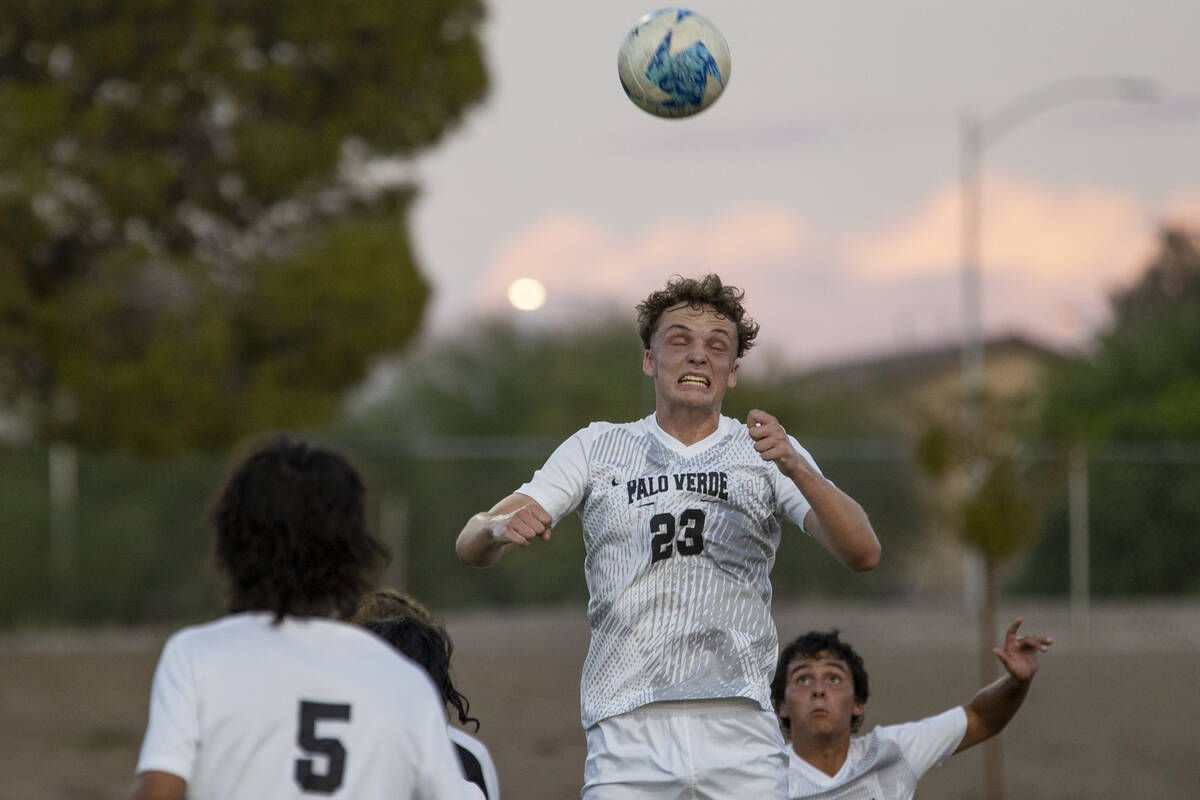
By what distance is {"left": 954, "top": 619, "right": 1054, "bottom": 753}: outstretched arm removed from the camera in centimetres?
444

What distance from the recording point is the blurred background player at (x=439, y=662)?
402cm

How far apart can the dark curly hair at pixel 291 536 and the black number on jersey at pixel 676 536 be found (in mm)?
1284

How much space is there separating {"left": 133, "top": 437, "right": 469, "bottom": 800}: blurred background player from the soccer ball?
106 inches

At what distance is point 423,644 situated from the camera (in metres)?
4.14

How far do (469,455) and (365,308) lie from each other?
2.41 meters

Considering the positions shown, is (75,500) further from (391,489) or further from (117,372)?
(391,489)

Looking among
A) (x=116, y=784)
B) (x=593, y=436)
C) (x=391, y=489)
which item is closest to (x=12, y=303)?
(x=391, y=489)

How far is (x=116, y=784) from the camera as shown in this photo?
1056 centimetres

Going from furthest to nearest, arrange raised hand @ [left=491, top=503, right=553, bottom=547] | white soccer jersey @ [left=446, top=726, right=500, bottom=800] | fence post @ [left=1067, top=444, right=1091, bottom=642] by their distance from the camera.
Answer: fence post @ [left=1067, top=444, right=1091, bottom=642] → white soccer jersey @ [left=446, top=726, right=500, bottom=800] → raised hand @ [left=491, top=503, right=553, bottom=547]

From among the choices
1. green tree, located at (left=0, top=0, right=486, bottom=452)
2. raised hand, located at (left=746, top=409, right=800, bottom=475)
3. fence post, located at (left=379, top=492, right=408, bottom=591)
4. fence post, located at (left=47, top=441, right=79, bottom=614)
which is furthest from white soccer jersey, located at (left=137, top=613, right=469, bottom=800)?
fence post, located at (left=379, top=492, right=408, bottom=591)

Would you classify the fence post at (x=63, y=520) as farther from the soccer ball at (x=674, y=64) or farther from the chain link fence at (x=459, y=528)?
the soccer ball at (x=674, y=64)

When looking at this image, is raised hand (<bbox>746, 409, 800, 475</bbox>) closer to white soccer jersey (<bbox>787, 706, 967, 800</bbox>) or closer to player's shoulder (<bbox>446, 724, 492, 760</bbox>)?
player's shoulder (<bbox>446, 724, 492, 760</bbox>)

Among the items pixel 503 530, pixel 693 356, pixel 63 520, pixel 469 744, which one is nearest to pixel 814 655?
pixel 693 356

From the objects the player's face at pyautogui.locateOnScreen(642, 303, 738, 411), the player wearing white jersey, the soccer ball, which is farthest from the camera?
the soccer ball
